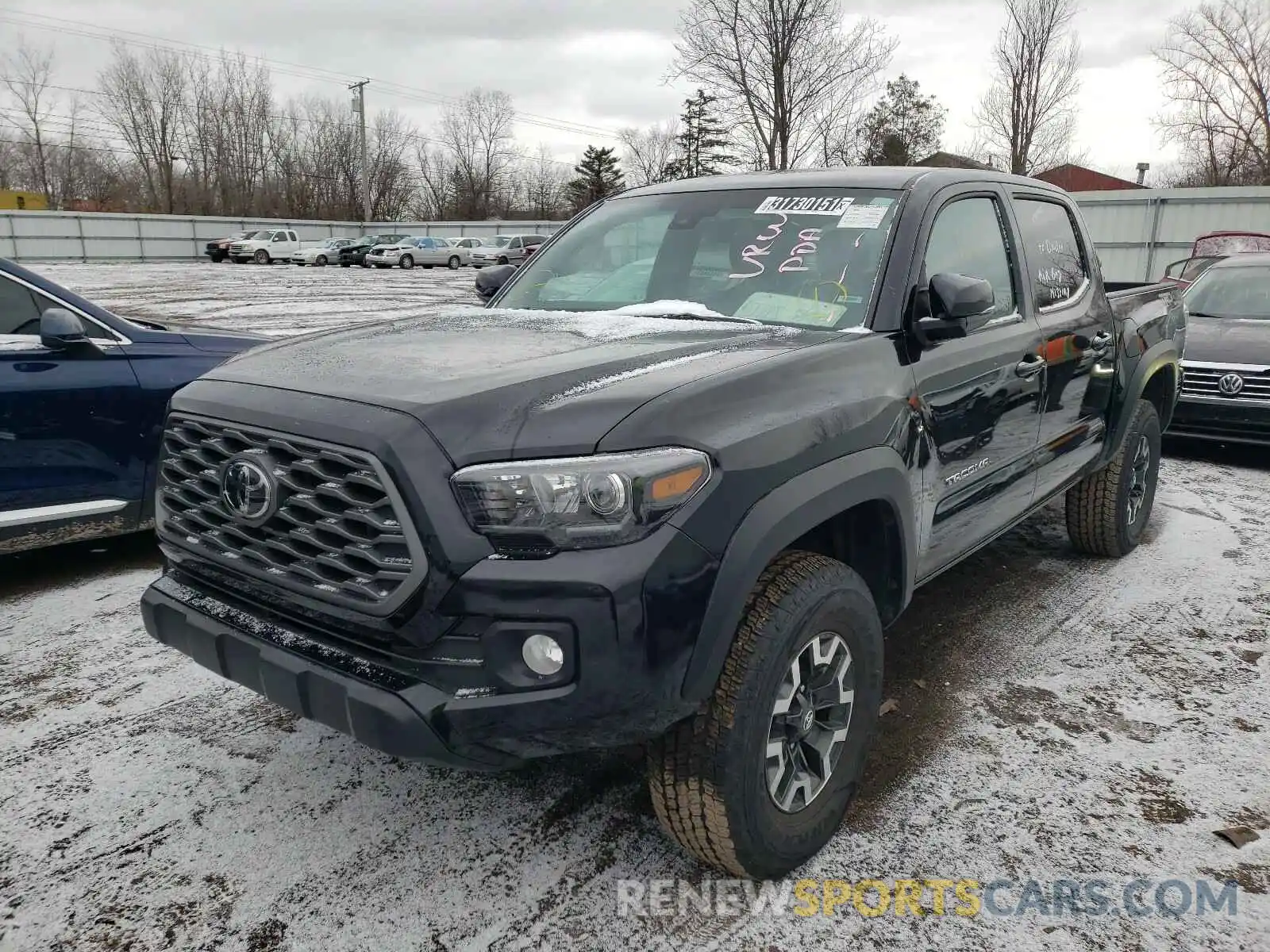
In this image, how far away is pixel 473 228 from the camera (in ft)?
169

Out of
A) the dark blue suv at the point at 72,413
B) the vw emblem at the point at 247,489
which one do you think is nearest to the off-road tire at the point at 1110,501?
the vw emblem at the point at 247,489

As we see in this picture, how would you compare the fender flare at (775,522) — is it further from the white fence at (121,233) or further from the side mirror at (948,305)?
the white fence at (121,233)

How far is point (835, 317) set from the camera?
116 inches

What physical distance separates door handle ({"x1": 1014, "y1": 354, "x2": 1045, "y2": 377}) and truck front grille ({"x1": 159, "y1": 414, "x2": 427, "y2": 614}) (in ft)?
7.99

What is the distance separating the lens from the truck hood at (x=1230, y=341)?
23.2ft

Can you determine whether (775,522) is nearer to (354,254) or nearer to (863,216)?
(863,216)

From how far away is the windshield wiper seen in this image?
3064 millimetres

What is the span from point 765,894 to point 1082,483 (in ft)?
10.5

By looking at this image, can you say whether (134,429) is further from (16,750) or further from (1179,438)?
(1179,438)

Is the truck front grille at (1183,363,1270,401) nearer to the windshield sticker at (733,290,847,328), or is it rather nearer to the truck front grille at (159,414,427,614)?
the windshield sticker at (733,290,847,328)

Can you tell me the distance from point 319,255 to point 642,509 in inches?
1701

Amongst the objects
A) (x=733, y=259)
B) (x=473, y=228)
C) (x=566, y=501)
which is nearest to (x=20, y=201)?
(x=473, y=228)

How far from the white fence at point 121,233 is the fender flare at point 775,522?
40640 millimetres

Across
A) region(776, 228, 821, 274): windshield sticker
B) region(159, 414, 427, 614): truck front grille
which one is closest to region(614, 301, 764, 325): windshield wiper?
region(776, 228, 821, 274): windshield sticker
